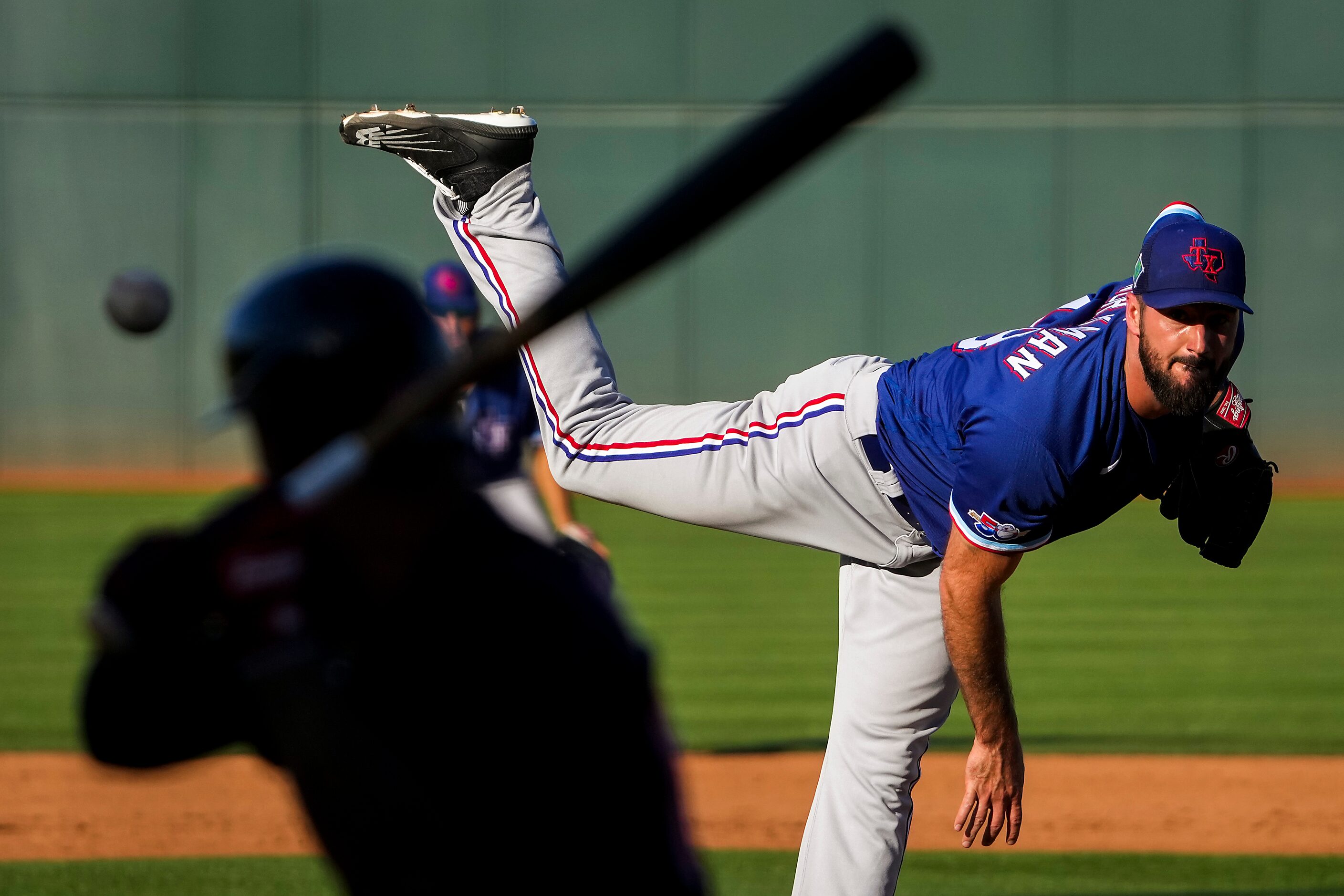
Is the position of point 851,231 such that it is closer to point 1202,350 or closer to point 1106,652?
point 1106,652

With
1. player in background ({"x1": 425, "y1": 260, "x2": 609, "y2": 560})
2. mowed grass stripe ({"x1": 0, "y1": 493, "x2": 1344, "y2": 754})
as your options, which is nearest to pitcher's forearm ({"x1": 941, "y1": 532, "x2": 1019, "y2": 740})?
player in background ({"x1": 425, "y1": 260, "x2": 609, "y2": 560})

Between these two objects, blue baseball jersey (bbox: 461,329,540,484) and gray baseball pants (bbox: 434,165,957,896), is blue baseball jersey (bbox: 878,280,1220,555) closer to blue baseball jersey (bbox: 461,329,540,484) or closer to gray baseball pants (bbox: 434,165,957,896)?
gray baseball pants (bbox: 434,165,957,896)

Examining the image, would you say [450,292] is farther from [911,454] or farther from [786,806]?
[911,454]

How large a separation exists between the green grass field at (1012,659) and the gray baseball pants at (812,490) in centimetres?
105

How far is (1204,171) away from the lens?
18.5 meters

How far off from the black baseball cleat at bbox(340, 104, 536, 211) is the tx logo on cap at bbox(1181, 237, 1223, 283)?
175 centimetres

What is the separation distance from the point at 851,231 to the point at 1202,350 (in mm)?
15758

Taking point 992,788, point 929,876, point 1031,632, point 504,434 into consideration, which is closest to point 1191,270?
point 992,788

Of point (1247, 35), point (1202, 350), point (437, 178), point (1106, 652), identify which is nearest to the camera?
point (1202, 350)

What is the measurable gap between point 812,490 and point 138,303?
5324mm

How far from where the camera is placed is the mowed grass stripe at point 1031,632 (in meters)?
7.46

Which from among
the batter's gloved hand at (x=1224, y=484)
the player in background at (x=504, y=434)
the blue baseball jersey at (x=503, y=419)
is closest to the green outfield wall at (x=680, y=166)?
the player in background at (x=504, y=434)

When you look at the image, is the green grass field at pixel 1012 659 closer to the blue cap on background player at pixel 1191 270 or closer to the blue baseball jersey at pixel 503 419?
the blue baseball jersey at pixel 503 419

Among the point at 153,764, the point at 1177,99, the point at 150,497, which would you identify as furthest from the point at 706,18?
the point at 153,764
